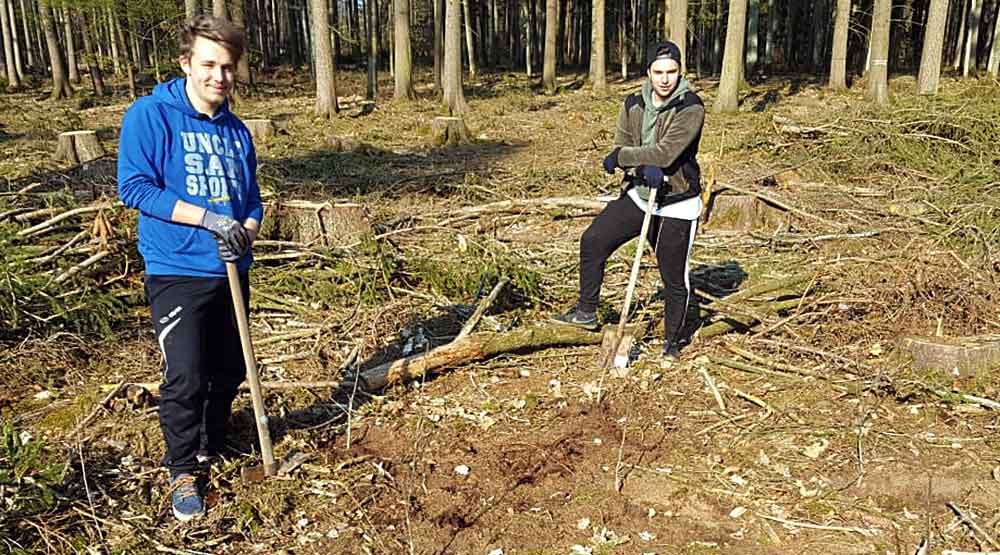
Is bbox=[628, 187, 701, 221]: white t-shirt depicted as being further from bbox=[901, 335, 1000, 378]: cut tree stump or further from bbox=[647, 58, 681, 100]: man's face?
bbox=[901, 335, 1000, 378]: cut tree stump

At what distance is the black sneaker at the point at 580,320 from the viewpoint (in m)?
5.11

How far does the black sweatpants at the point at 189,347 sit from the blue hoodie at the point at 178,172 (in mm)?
82

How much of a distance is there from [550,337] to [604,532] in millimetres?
1967

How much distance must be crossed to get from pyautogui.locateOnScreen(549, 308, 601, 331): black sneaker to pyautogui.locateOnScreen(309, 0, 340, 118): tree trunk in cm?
1419

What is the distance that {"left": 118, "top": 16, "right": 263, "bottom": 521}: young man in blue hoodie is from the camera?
287 cm

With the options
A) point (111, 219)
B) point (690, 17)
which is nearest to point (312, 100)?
point (690, 17)

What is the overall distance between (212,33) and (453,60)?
15.5 meters

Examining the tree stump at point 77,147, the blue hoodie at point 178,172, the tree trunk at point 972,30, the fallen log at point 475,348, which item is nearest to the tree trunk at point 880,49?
the tree trunk at point 972,30

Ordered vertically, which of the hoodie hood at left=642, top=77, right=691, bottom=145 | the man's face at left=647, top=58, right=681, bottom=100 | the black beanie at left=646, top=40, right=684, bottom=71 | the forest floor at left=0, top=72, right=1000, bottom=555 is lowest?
the forest floor at left=0, top=72, right=1000, bottom=555

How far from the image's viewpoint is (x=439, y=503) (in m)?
3.50

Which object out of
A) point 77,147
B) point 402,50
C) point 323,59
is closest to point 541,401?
point 77,147

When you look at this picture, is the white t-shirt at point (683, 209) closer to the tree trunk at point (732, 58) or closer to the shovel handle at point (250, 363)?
the shovel handle at point (250, 363)

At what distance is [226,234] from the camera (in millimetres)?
Result: 2893

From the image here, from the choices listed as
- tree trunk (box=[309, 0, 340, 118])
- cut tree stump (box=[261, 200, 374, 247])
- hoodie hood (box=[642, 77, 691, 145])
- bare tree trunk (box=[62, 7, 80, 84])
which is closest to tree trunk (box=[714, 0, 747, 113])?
tree trunk (box=[309, 0, 340, 118])
